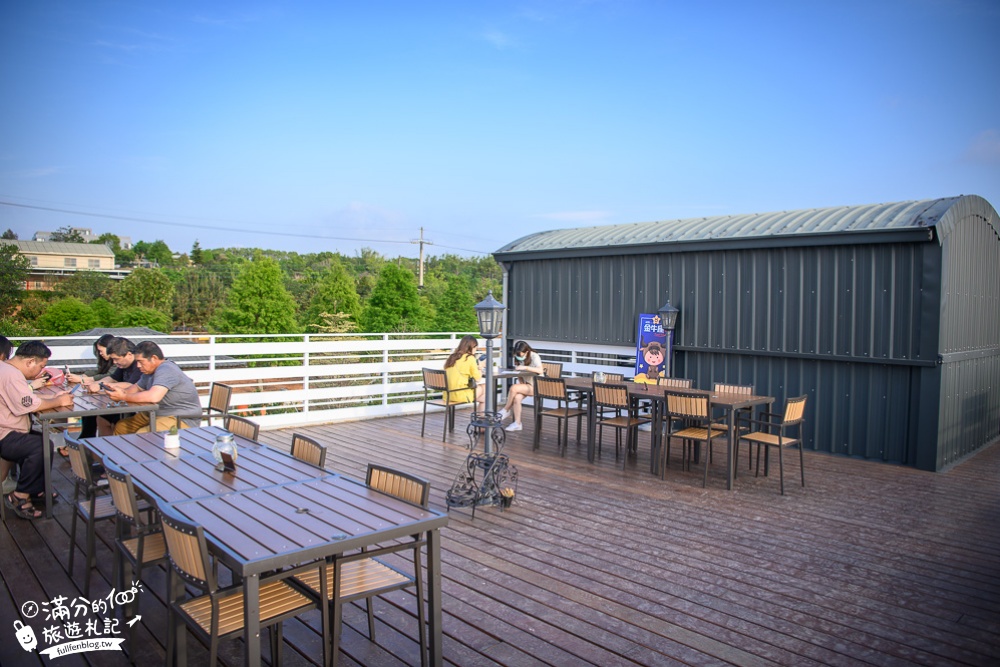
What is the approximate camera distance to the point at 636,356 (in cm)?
923

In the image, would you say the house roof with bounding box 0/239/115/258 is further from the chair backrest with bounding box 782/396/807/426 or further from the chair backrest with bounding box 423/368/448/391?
the chair backrest with bounding box 782/396/807/426

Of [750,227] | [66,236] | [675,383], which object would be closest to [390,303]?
[750,227]

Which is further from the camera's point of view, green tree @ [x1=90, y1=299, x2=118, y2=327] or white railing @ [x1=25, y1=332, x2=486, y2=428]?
green tree @ [x1=90, y1=299, x2=118, y2=327]

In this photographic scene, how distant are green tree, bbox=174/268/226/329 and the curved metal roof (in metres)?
28.3

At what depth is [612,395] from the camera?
6703mm

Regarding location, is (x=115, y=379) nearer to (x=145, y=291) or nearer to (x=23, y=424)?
(x=23, y=424)

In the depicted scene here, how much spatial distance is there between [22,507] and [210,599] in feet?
10.9

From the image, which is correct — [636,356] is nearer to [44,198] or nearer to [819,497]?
[819,497]

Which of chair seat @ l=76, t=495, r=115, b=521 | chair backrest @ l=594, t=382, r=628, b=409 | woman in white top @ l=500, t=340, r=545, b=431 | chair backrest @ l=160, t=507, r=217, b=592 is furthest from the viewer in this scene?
woman in white top @ l=500, t=340, r=545, b=431

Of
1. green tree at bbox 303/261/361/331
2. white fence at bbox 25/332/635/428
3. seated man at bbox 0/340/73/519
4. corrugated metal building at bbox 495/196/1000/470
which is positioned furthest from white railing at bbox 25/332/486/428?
green tree at bbox 303/261/361/331

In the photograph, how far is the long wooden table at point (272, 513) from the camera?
229 cm

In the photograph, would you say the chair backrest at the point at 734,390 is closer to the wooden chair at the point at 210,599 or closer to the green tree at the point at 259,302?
the wooden chair at the point at 210,599

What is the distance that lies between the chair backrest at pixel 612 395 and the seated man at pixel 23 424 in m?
4.72

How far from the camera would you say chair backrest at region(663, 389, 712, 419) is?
231 inches
